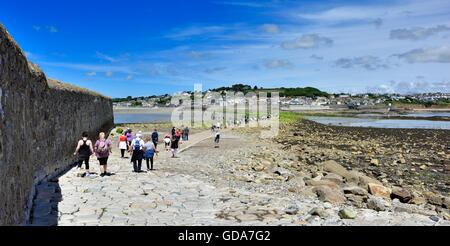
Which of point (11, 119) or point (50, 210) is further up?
point (11, 119)

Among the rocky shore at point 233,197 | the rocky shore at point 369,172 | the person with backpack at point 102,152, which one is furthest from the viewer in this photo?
the person with backpack at point 102,152

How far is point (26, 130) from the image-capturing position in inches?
346

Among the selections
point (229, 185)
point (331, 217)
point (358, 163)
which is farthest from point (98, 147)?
point (358, 163)

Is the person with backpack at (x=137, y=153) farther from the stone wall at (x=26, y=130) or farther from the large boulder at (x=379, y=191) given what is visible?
the large boulder at (x=379, y=191)

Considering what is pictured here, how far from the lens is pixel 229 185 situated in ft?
46.1

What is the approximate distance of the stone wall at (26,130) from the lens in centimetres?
624

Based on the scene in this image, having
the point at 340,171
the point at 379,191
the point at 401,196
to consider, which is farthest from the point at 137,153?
the point at 340,171

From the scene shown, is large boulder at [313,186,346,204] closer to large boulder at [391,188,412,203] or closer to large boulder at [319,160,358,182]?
large boulder at [391,188,412,203]

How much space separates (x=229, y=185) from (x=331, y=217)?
16.8 ft

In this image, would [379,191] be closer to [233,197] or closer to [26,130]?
[233,197]

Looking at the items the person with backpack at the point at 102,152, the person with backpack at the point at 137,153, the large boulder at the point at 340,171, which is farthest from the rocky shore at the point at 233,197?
the person with backpack at the point at 102,152
